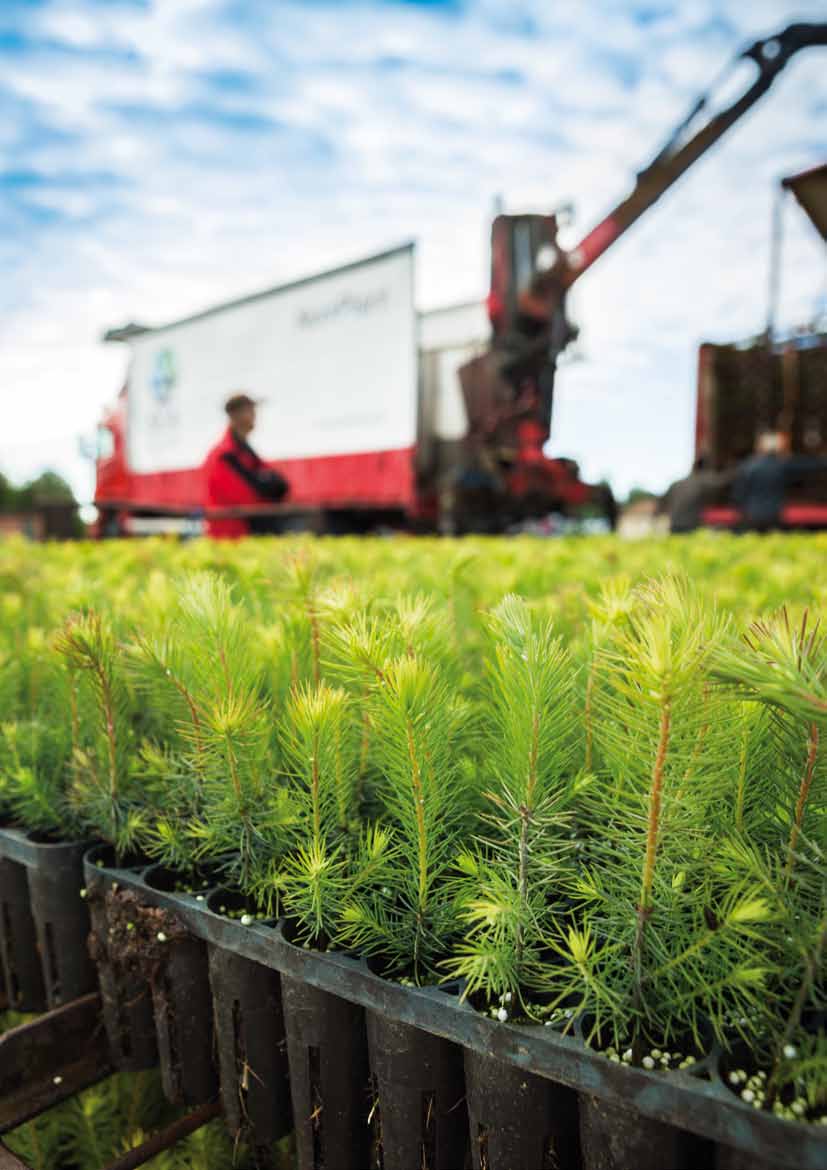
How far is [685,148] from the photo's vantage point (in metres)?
8.16

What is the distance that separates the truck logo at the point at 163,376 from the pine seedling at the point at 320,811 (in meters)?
11.5

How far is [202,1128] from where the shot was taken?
1037mm

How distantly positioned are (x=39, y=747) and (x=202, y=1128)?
1.82 feet

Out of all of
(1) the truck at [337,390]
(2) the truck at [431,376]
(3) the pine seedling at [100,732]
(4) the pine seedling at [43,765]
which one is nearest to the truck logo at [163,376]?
(1) the truck at [337,390]

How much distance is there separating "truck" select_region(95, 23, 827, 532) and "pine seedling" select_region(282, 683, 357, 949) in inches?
290

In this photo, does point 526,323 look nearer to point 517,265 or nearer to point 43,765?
point 517,265

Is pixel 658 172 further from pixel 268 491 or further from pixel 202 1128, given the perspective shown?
pixel 202 1128

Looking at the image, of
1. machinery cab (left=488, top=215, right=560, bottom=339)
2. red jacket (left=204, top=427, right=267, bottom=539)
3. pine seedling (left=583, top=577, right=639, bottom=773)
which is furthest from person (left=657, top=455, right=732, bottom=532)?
pine seedling (left=583, top=577, right=639, bottom=773)

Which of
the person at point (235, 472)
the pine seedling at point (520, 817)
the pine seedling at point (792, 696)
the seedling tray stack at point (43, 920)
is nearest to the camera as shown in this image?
the pine seedling at point (792, 696)

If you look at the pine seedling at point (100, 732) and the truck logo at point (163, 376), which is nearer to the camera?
the pine seedling at point (100, 732)

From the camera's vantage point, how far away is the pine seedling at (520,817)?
0.65 m

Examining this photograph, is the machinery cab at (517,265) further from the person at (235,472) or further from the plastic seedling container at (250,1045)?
the plastic seedling container at (250,1045)

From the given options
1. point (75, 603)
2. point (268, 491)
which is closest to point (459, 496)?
point (268, 491)

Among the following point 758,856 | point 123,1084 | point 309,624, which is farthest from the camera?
point 123,1084
